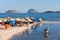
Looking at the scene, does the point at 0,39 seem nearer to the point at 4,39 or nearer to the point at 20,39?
the point at 4,39

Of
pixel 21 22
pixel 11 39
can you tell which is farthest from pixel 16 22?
pixel 11 39

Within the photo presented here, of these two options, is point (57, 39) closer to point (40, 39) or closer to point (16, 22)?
point (40, 39)

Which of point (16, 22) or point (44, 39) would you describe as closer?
point (44, 39)

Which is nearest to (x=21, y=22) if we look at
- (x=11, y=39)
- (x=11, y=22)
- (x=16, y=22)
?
(x=16, y=22)

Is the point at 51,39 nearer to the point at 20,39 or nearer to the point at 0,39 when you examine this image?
the point at 20,39

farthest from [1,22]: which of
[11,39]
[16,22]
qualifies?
[11,39]

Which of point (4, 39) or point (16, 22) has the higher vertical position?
point (4, 39)

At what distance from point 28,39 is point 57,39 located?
2.54 m

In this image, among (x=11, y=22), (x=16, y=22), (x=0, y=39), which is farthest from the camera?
(x=16, y=22)

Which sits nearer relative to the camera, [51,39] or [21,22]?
[51,39]

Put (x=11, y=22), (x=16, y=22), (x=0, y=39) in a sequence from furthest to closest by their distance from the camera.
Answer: (x=16, y=22) < (x=11, y=22) < (x=0, y=39)

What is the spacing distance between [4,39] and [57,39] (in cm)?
457

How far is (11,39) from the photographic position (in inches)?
733

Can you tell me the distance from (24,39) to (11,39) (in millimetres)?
1147
